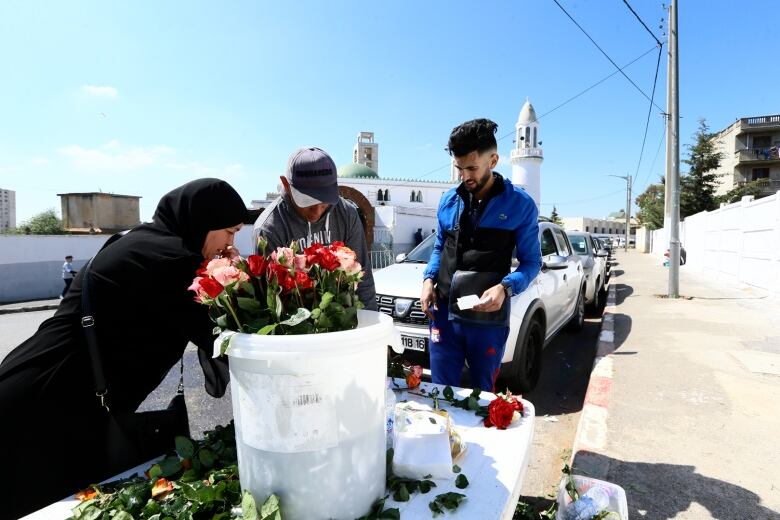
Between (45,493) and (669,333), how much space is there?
6.62 meters

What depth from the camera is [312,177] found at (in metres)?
2.12

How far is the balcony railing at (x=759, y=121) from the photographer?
39562 millimetres

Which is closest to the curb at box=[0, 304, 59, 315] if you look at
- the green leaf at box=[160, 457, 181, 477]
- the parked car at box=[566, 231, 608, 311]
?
the parked car at box=[566, 231, 608, 311]

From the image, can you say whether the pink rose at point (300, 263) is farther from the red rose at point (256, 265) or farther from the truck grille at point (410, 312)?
the truck grille at point (410, 312)

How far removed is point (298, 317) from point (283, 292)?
0.12 m

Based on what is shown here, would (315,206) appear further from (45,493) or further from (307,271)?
(45,493)

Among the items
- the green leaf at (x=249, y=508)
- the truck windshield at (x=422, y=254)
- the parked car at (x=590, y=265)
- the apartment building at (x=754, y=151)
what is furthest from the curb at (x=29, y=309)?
the apartment building at (x=754, y=151)

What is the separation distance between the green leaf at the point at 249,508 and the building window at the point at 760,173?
52743mm

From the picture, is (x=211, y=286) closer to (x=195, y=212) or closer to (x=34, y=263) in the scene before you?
(x=195, y=212)

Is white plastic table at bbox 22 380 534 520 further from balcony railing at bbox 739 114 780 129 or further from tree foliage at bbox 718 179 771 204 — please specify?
balcony railing at bbox 739 114 780 129

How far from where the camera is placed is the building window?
41.2m

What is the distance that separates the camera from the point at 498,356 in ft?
8.43

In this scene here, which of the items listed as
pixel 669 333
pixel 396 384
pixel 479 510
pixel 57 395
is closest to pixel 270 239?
pixel 396 384

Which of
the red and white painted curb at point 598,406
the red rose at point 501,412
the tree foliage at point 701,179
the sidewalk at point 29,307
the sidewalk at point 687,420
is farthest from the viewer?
the tree foliage at point 701,179
